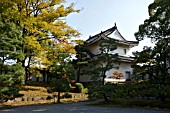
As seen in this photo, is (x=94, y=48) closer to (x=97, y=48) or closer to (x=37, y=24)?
(x=97, y=48)

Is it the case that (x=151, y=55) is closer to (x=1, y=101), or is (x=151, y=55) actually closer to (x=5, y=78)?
(x=5, y=78)

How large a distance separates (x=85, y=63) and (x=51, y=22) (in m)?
7.04

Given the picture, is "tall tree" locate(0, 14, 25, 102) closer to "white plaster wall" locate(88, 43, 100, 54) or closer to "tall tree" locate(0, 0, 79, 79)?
"tall tree" locate(0, 0, 79, 79)

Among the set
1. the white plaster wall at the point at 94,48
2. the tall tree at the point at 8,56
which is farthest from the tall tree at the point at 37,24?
the white plaster wall at the point at 94,48

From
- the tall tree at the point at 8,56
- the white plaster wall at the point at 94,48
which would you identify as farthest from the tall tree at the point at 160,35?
the white plaster wall at the point at 94,48

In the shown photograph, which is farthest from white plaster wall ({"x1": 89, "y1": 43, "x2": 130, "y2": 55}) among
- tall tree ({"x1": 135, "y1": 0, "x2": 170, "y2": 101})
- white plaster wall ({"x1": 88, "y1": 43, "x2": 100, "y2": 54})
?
tall tree ({"x1": 135, "y1": 0, "x2": 170, "y2": 101})

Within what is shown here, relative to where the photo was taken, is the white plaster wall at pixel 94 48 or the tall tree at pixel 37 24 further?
the white plaster wall at pixel 94 48

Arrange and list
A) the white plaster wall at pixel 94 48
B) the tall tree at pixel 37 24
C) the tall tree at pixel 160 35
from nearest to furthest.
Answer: the tall tree at pixel 160 35
the tall tree at pixel 37 24
the white plaster wall at pixel 94 48

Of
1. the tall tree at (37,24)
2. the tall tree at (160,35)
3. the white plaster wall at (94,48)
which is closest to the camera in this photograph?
the tall tree at (160,35)

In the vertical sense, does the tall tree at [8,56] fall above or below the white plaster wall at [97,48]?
below

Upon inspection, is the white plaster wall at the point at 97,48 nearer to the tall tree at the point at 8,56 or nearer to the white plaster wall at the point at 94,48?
the white plaster wall at the point at 94,48

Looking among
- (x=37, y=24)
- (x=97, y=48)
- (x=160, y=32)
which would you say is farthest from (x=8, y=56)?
(x=97, y=48)

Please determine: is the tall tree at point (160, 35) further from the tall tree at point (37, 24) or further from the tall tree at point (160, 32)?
the tall tree at point (37, 24)

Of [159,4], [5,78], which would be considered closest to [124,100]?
[159,4]
